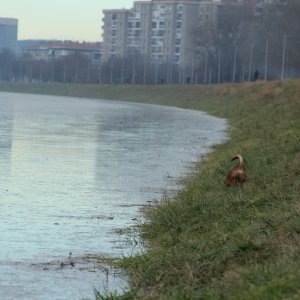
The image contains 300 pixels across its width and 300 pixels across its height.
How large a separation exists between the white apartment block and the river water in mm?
130290

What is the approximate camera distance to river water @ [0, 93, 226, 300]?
27.1 feet

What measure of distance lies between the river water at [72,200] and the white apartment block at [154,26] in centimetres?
13029

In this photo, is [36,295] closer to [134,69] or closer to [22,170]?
[22,170]

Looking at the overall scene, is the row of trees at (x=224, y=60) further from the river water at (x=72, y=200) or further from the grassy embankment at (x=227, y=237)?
the grassy embankment at (x=227, y=237)

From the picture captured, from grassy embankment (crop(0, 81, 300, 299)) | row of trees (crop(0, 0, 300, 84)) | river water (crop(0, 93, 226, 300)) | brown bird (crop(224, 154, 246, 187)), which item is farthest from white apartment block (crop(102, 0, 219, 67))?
brown bird (crop(224, 154, 246, 187))

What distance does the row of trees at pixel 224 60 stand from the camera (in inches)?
3154

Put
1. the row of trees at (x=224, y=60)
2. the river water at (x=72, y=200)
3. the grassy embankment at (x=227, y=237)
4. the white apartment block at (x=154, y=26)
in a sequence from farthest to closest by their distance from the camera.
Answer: the white apartment block at (x=154, y=26), the row of trees at (x=224, y=60), the river water at (x=72, y=200), the grassy embankment at (x=227, y=237)

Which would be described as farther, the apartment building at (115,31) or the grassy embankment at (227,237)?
the apartment building at (115,31)

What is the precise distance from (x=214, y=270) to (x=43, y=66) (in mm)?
144709

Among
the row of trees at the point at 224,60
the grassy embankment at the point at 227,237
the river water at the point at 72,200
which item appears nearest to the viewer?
the grassy embankment at the point at 227,237

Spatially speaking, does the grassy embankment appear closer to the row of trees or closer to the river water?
the river water

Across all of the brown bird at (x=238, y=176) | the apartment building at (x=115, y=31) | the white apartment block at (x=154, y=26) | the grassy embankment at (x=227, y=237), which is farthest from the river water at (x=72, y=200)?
the apartment building at (x=115, y=31)

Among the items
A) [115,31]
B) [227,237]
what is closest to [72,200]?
[227,237]

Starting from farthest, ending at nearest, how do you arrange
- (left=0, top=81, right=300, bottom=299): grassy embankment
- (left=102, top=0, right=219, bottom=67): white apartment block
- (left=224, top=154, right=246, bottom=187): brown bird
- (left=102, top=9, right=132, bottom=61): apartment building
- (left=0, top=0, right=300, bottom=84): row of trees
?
(left=102, top=9, right=132, bottom=61): apartment building < (left=102, top=0, right=219, bottom=67): white apartment block < (left=0, top=0, right=300, bottom=84): row of trees < (left=224, top=154, right=246, bottom=187): brown bird < (left=0, top=81, right=300, bottom=299): grassy embankment
